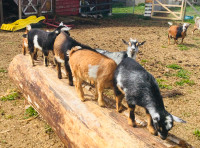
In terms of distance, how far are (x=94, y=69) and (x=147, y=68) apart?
5194 millimetres

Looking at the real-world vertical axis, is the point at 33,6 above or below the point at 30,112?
above

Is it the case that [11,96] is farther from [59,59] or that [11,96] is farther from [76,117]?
[76,117]

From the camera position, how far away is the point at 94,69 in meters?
4.08

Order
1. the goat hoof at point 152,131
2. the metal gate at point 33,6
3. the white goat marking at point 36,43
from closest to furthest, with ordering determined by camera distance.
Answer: the goat hoof at point 152,131, the white goat marking at point 36,43, the metal gate at point 33,6

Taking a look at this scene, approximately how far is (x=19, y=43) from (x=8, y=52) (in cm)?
159

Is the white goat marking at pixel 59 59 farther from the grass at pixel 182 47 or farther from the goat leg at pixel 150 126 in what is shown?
the grass at pixel 182 47

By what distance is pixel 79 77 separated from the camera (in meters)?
4.48

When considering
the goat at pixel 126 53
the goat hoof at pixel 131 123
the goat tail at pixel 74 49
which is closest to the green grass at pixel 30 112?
the goat tail at pixel 74 49

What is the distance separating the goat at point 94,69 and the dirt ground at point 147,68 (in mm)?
1533

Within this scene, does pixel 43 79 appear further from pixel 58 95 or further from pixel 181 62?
pixel 181 62

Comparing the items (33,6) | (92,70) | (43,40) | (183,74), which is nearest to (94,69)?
(92,70)

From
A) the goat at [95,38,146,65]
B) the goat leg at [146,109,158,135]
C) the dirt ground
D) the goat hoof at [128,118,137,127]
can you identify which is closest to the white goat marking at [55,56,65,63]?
the dirt ground

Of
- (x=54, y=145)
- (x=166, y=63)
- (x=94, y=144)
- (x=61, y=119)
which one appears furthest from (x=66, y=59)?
(x=166, y=63)

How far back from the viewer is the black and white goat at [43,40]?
18.7ft
